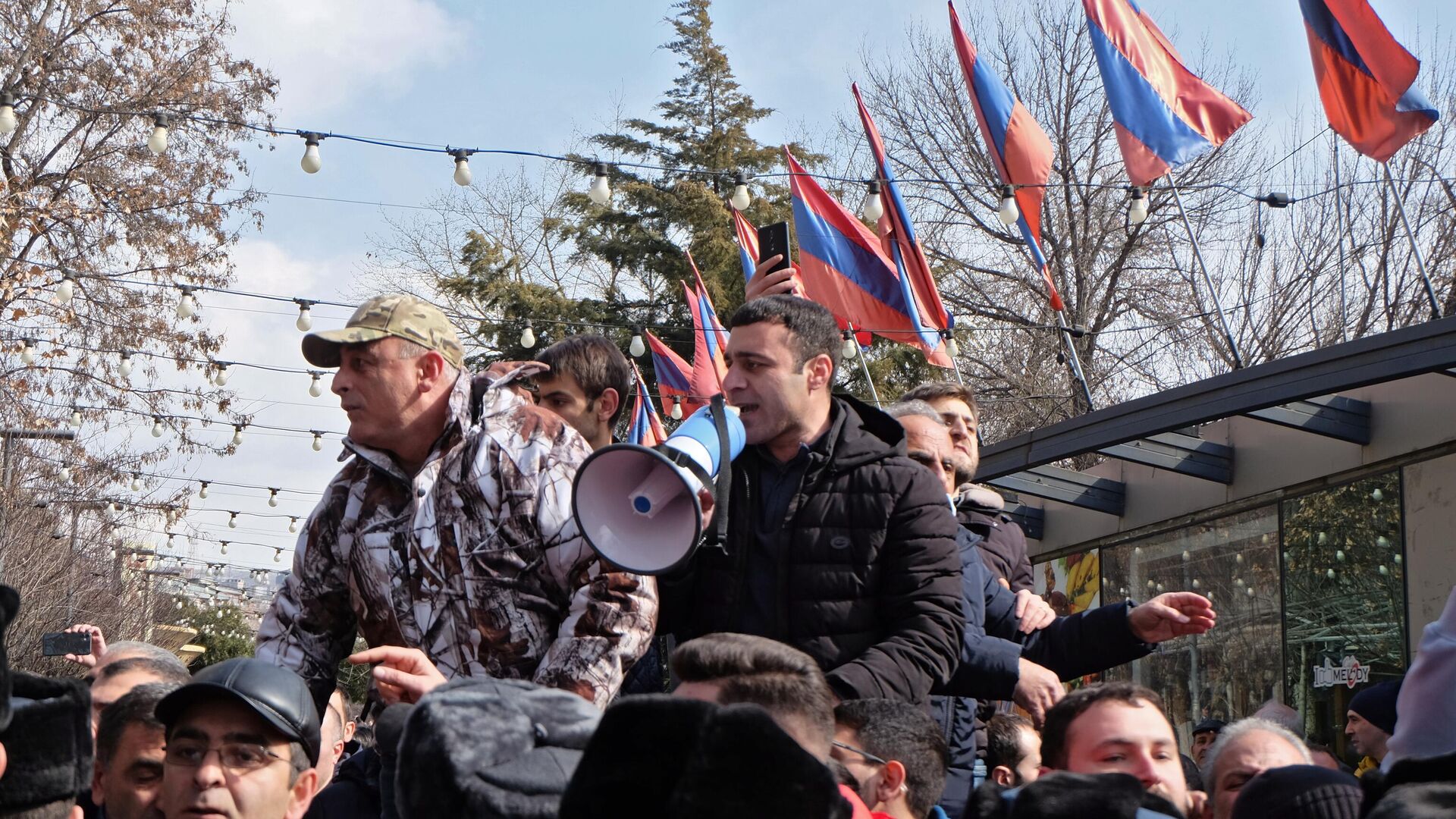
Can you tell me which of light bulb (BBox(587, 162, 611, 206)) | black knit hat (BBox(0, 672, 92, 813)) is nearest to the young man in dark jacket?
black knit hat (BBox(0, 672, 92, 813))

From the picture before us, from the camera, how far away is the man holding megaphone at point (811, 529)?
12.1ft

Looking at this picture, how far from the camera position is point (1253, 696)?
13477 millimetres

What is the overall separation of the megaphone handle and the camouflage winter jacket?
223mm

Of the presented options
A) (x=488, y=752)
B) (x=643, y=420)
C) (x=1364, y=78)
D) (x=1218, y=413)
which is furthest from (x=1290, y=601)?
(x=488, y=752)

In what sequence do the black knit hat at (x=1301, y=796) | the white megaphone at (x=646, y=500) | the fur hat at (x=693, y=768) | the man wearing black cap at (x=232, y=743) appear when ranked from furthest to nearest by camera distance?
the white megaphone at (x=646, y=500) → the man wearing black cap at (x=232, y=743) → the black knit hat at (x=1301, y=796) → the fur hat at (x=693, y=768)

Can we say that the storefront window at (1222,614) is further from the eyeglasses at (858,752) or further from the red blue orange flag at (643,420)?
the eyeglasses at (858,752)

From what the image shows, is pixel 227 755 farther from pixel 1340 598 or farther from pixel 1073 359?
pixel 1073 359

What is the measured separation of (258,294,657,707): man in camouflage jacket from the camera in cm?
363

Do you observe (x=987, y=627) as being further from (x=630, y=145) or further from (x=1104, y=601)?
(x=630, y=145)

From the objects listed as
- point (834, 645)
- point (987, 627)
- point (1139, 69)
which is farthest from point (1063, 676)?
point (1139, 69)

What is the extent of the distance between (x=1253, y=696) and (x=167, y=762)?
38.6 ft

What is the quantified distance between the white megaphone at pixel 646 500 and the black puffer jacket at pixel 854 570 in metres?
0.34

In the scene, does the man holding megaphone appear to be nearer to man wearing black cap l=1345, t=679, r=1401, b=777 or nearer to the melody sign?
man wearing black cap l=1345, t=679, r=1401, b=777

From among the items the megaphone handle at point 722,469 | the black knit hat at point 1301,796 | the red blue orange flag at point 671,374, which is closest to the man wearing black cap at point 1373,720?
the megaphone handle at point 722,469
